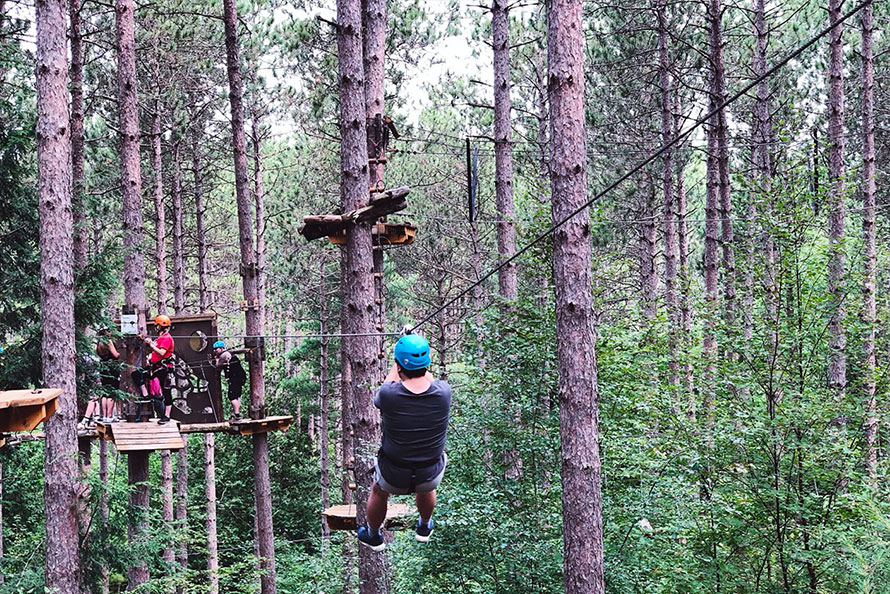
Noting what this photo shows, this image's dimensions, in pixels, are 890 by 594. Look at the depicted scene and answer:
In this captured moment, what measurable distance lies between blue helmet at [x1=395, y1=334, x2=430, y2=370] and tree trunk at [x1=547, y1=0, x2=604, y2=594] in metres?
2.08

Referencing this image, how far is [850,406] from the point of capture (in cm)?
802

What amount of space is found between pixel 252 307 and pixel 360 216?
5558 millimetres

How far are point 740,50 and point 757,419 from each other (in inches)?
690

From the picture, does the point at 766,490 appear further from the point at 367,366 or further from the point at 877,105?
the point at 877,105

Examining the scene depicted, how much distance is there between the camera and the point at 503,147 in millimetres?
12727

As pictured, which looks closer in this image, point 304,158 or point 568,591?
point 568,591

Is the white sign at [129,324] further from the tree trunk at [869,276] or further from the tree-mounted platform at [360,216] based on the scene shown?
the tree trunk at [869,276]

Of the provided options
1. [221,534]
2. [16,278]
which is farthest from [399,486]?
[221,534]

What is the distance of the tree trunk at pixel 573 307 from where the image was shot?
6.35m

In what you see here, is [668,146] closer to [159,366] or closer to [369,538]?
[369,538]

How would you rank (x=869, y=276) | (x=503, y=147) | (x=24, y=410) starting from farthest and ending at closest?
(x=503, y=147) → (x=869, y=276) → (x=24, y=410)

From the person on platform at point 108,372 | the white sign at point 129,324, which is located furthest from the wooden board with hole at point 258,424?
the white sign at point 129,324

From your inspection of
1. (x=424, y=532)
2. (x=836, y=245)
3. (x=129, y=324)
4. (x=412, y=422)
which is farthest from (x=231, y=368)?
(x=836, y=245)

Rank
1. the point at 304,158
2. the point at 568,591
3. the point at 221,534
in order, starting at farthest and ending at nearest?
the point at 304,158 → the point at 221,534 → the point at 568,591
